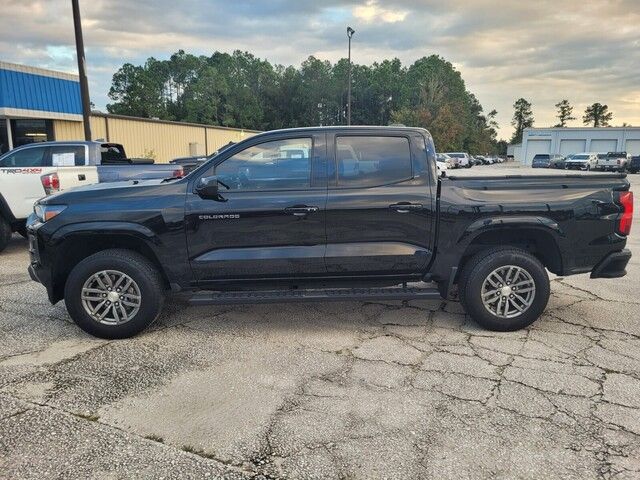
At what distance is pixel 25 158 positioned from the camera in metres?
8.69

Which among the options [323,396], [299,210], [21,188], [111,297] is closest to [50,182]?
[21,188]

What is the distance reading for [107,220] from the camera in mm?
4238

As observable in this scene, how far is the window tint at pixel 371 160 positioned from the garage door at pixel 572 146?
244 feet

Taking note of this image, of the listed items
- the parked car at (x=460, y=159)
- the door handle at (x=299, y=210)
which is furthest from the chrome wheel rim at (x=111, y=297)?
the parked car at (x=460, y=159)

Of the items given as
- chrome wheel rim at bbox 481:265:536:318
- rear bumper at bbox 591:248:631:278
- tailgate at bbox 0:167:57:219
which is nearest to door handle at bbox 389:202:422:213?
chrome wheel rim at bbox 481:265:536:318

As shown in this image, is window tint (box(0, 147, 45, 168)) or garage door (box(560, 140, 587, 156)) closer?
window tint (box(0, 147, 45, 168))

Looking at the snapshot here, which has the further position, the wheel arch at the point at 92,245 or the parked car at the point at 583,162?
the parked car at the point at 583,162

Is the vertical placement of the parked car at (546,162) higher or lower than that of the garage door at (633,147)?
lower

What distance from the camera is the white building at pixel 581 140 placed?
66.3m

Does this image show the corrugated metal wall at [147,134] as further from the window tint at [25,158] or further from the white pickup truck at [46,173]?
the window tint at [25,158]

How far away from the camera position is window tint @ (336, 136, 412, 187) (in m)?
4.43

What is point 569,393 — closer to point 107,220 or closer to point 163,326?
point 163,326

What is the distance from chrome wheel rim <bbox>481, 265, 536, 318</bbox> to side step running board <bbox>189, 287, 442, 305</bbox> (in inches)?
18.4

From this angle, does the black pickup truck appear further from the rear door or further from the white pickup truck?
the white pickup truck
